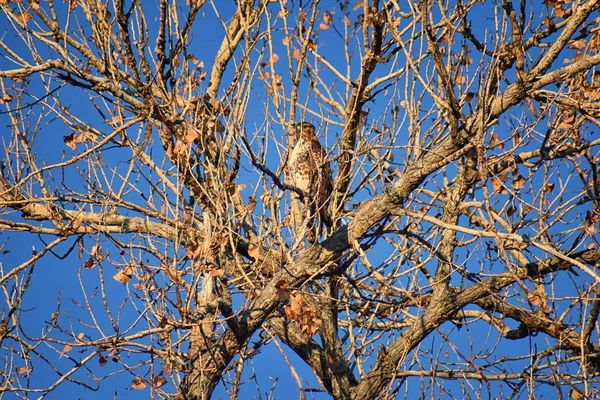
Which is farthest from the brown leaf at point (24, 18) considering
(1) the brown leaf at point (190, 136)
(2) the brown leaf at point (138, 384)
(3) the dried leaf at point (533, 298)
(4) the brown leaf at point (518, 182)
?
(3) the dried leaf at point (533, 298)

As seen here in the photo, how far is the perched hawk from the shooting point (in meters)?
4.42

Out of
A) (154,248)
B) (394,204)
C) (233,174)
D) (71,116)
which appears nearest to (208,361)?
(154,248)

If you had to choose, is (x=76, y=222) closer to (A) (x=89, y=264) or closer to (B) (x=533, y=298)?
(A) (x=89, y=264)

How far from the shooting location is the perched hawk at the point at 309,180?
4418 millimetres

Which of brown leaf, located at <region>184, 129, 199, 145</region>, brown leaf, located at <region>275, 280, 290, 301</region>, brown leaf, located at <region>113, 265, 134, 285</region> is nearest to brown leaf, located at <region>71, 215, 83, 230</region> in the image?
brown leaf, located at <region>113, 265, 134, 285</region>

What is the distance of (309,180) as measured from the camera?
555 cm

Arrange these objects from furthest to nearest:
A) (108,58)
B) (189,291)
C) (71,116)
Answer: (71,116) → (108,58) → (189,291)

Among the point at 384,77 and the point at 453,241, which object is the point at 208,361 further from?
the point at 384,77

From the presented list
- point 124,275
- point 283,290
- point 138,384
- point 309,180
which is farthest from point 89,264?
point 309,180

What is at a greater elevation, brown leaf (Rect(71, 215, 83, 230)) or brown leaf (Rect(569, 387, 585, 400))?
brown leaf (Rect(71, 215, 83, 230))

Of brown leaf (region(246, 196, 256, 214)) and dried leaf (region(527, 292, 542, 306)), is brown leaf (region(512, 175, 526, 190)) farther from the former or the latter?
brown leaf (region(246, 196, 256, 214))

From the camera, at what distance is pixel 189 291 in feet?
12.1

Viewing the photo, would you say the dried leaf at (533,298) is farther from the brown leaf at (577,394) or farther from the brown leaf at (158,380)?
the brown leaf at (158,380)

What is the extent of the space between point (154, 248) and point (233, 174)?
25.9 inches
